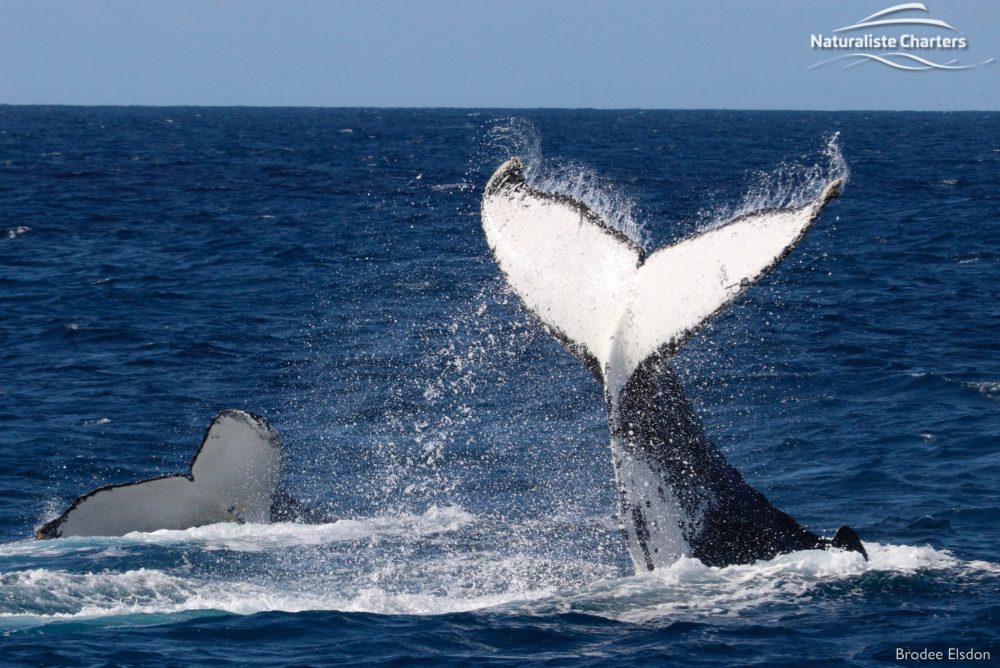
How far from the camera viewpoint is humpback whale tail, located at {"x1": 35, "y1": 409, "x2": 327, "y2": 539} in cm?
1111

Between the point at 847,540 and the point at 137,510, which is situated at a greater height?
the point at 137,510

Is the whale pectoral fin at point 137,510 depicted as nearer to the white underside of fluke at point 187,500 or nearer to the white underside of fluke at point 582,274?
the white underside of fluke at point 187,500

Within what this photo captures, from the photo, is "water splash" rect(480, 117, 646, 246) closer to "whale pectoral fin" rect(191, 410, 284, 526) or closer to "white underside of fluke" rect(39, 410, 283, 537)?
"whale pectoral fin" rect(191, 410, 284, 526)

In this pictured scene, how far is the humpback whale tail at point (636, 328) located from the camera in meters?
7.55

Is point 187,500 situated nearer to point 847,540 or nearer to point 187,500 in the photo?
point 187,500

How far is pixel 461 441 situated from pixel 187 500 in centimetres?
423

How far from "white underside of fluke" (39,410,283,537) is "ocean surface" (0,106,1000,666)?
0.23m

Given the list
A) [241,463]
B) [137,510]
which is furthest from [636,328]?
[137,510]

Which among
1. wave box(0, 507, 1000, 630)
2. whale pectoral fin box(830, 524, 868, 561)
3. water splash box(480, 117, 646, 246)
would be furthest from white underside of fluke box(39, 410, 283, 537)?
whale pectoral fin box(830, 524, 868, 561)

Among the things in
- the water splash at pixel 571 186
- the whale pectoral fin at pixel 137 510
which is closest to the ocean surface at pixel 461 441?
the water splash at pixel 571 186

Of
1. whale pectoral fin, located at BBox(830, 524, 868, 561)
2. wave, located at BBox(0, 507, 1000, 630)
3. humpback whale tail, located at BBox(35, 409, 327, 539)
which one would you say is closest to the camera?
whale pectoral fin, located at BBox(830, 524, 868, 561)

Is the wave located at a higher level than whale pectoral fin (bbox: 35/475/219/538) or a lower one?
lower

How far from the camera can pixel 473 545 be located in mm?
10992

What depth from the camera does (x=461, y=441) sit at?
48.8 feet
